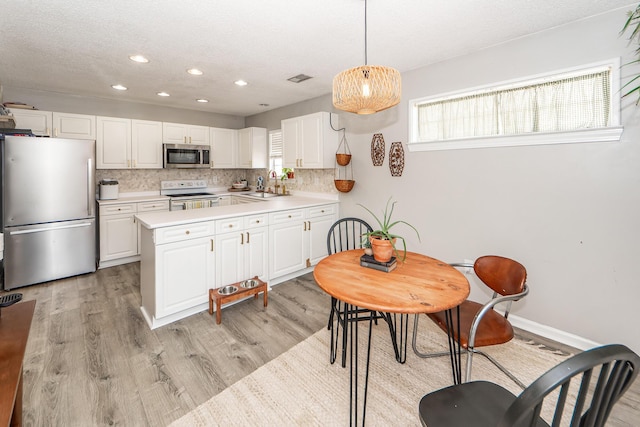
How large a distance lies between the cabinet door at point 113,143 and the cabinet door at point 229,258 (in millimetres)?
2688

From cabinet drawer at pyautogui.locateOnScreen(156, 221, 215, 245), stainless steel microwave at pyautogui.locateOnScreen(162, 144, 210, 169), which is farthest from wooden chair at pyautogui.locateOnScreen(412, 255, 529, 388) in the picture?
stainless steel microwave at pyautogui.locateOnScreen(162, 144, 210, 169)

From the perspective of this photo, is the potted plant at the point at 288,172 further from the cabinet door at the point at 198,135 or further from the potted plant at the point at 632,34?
the potted plant at the point at 632,34

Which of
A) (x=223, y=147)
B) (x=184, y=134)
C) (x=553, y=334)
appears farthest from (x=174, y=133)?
(x=553, y=334)

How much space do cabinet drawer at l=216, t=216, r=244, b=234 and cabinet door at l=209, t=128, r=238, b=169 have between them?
109 inches

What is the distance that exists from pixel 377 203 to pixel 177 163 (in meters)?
3.43

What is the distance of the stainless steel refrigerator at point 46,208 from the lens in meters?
3.28

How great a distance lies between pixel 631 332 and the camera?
7.07 ft

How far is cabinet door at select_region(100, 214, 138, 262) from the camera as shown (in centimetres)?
411

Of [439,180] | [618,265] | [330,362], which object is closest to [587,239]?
[618,265]

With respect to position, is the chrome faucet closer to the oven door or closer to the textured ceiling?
the oven door

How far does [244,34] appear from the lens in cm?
244

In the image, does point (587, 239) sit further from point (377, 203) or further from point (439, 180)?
point (377, 203)

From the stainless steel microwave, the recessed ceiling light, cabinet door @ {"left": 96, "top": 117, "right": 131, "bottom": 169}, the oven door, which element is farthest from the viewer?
the stainless steel microwave

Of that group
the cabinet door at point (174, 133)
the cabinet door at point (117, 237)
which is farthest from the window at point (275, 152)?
the cabinet door at point (117, 237)
